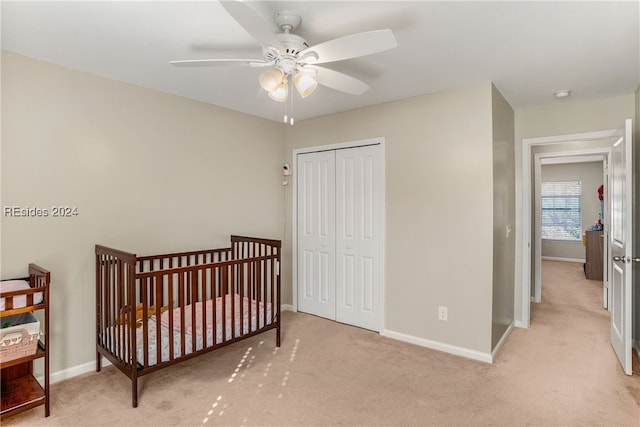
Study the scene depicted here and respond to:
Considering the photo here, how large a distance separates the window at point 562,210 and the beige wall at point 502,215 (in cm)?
535

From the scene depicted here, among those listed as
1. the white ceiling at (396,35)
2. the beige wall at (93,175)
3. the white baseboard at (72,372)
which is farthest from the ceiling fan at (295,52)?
the white baseboard at (72,372)

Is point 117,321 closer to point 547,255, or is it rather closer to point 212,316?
point 212,316

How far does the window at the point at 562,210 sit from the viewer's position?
7746 mm

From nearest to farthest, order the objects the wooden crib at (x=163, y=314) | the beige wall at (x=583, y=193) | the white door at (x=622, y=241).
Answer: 1. the wooden crib at (x=163, y=314)
2. the white door at (x=622, y=241)
3. the beige wall at (x=583, y=193)

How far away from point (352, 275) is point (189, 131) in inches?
83.7

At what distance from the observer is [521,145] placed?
362cm

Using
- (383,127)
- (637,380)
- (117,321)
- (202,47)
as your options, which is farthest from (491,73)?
(117,321)

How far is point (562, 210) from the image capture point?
788 cm

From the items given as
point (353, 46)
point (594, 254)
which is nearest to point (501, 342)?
point (353, 46)

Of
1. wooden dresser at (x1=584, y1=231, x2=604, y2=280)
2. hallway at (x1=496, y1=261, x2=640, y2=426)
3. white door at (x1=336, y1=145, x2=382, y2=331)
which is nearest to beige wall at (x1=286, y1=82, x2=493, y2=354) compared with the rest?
white door at (x1=336, y1=145, x2=382, y2=331)

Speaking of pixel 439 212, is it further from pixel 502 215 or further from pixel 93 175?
pixel 93 175

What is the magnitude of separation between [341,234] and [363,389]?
1.69 metres

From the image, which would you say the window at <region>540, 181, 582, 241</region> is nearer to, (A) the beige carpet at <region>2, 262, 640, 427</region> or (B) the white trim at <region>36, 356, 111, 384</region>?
(A) the beige carpet at <region>2, 262, 640, 427</region>

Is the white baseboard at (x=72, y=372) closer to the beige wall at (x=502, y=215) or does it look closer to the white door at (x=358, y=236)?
the white door at (x=358, y=236)
